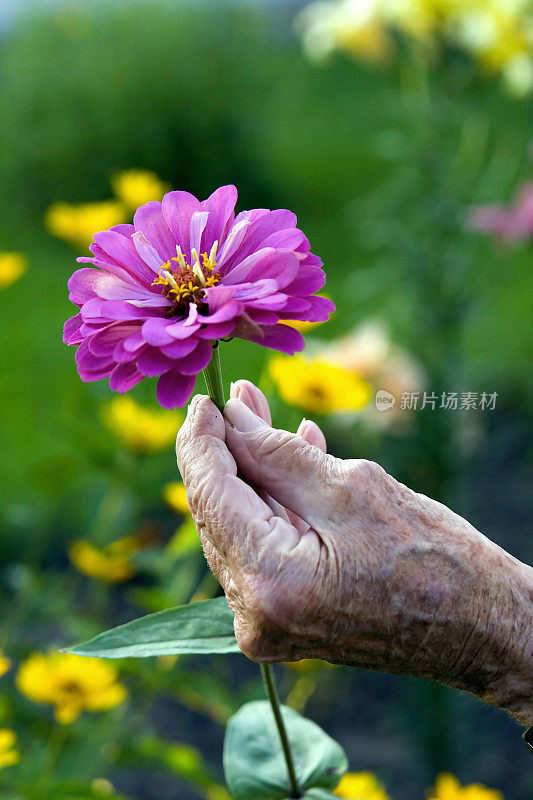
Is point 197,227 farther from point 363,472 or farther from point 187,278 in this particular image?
point 363,472

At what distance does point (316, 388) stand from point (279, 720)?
0.41m

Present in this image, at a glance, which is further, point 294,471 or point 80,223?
point 80,223

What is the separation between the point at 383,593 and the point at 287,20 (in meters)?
6.40

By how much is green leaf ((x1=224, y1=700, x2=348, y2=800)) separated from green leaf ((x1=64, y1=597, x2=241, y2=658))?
0.47ft

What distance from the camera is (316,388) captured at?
0.91 meters

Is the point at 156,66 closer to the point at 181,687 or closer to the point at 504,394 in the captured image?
the point at 504,394

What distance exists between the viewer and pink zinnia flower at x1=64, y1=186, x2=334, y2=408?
42 cm

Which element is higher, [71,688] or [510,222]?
[510,222]

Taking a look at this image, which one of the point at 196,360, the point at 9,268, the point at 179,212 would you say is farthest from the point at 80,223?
the point at 196,360

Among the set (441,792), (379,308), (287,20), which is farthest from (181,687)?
(287,20)

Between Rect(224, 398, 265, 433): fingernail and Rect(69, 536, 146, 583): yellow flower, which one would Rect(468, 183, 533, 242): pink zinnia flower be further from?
Rect(224, 398, 265, 433): fingernail

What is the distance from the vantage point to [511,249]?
1.64 m

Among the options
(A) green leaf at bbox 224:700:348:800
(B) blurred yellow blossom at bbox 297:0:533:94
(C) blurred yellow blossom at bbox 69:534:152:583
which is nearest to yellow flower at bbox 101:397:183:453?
(C) blurred yellow blossom at bbox 69:534:152:583

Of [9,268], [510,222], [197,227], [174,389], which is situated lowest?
[174,389]
